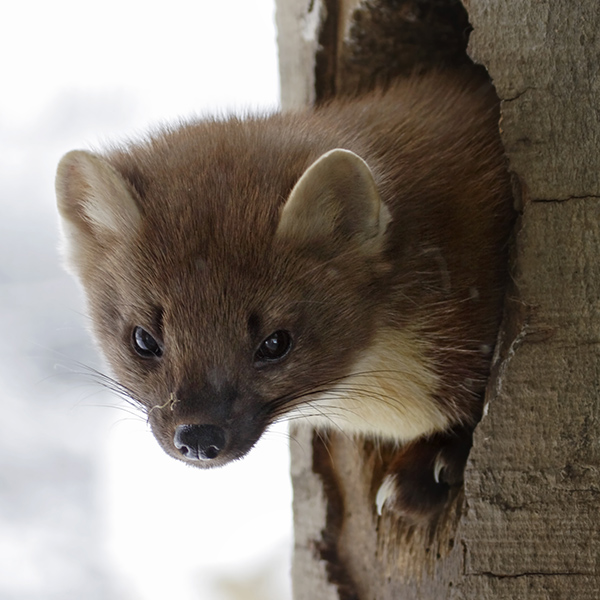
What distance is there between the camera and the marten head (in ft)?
6.29

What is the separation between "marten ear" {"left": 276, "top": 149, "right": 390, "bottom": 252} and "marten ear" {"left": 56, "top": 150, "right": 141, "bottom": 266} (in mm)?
359

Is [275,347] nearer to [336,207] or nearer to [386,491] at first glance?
[336,207]

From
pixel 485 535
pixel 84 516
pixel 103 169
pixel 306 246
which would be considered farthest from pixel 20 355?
pixel 485 535

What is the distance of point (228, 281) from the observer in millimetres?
1920

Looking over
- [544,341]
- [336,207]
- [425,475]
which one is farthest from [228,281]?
[425,475]

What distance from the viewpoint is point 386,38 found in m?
2.71

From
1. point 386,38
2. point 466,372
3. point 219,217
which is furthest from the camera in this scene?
point 386,38

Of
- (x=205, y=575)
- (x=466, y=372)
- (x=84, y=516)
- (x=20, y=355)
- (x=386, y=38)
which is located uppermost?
(x=386, y=38)

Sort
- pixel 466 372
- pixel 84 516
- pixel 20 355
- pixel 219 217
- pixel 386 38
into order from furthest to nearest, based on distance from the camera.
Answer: pixel 84 516, pixel 20 355, pixel 386 38, pixel 466 372, pixel 219 217

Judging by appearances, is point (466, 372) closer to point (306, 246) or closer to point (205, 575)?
point (306, 246)

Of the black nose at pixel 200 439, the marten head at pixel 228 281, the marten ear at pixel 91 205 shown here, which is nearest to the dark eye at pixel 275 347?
the marten head at pixel 228 281

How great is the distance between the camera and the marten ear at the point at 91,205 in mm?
2059

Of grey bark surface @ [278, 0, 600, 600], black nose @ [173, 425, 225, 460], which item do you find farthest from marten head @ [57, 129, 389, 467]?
grey bark surface @ [278, 0, 600, 600]

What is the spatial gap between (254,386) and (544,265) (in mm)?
678
